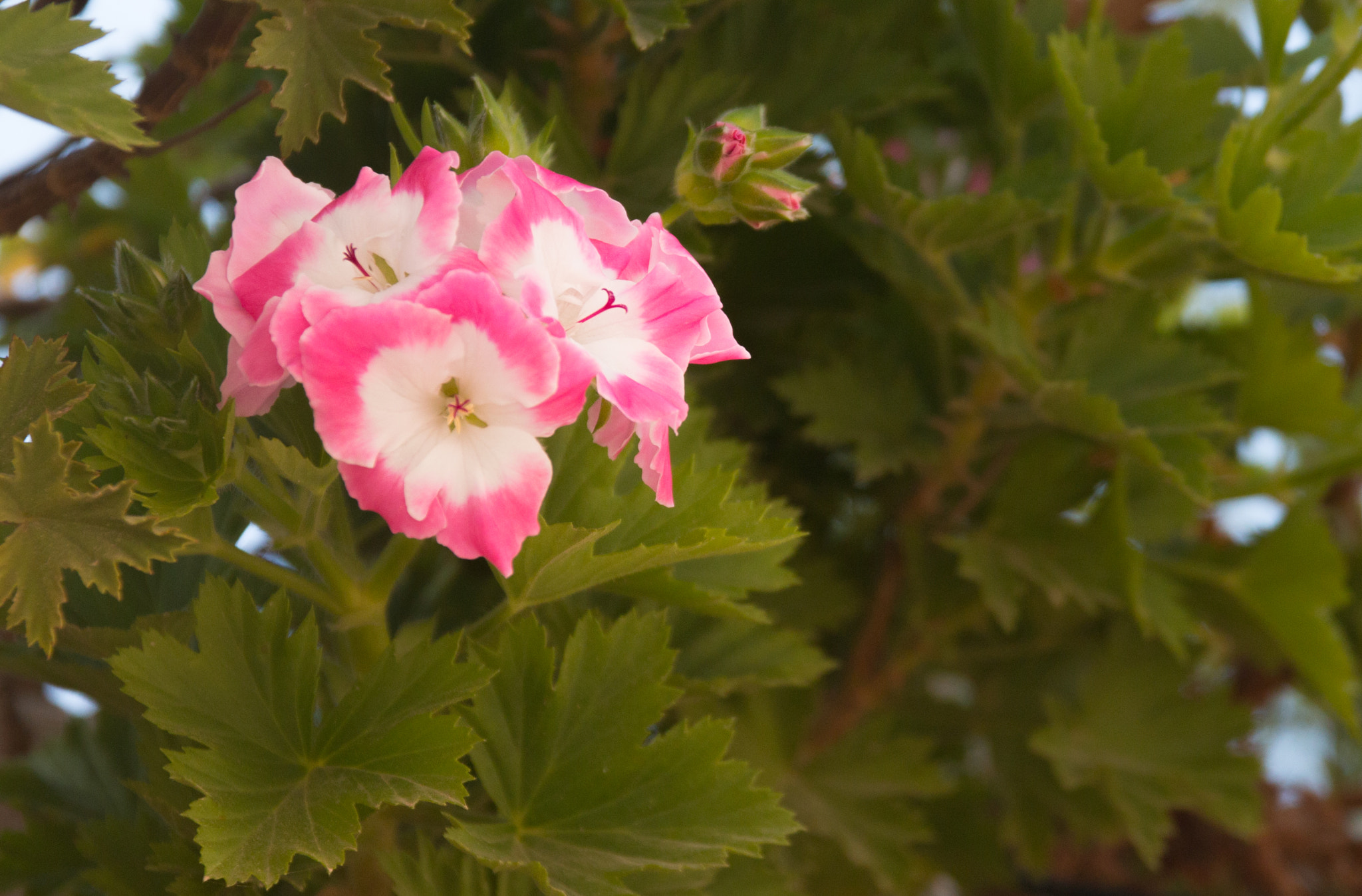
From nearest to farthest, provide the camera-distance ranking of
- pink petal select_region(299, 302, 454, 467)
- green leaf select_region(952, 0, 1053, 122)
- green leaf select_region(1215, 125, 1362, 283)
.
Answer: pink petal select_region(299, 302, 454, 467), green leaf select_region(1215, 125, 1362, 283), green leaf select_region(952, 0, 1053, 122)

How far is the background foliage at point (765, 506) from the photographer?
15.0 inches

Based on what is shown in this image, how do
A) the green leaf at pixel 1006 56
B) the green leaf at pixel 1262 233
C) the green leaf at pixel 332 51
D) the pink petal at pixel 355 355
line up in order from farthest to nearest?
the green leaf at pixel 1006 56, the green leaf at pixel 1262 233, the green leaf at pixel 332 51, the pink petal at pixel 355 355

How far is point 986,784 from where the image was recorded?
849 mm

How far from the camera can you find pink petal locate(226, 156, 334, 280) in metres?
0.33

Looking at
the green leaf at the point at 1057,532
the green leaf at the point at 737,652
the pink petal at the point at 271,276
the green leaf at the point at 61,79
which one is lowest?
the green leaf at the point at 1057,532

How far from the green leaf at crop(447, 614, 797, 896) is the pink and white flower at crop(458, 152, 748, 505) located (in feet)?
0.35

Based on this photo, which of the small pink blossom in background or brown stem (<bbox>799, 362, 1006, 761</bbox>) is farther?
brown stem (<bbox>799, 362, 1006, 761</bbox>)

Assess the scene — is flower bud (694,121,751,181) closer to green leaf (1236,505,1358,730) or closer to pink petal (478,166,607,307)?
pink petal (478,166,607,307)

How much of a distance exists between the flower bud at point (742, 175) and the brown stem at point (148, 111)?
20 cm

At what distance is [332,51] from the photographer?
1.33 feet

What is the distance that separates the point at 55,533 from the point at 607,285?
19 centimetres

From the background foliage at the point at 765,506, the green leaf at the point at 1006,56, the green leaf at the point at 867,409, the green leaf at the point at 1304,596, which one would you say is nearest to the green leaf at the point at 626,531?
the background foliage at the point at 765,506

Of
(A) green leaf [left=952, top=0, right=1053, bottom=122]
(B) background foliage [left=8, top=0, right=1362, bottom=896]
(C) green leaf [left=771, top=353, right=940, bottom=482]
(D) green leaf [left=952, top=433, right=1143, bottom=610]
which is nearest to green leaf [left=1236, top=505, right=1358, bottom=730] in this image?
(B) background foliage [left=8, top=0, right=1362, bottom=896]

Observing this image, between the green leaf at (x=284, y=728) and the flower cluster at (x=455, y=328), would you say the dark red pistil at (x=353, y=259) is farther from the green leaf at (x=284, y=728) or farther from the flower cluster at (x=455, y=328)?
the green leaf at (x=284, y=728)
